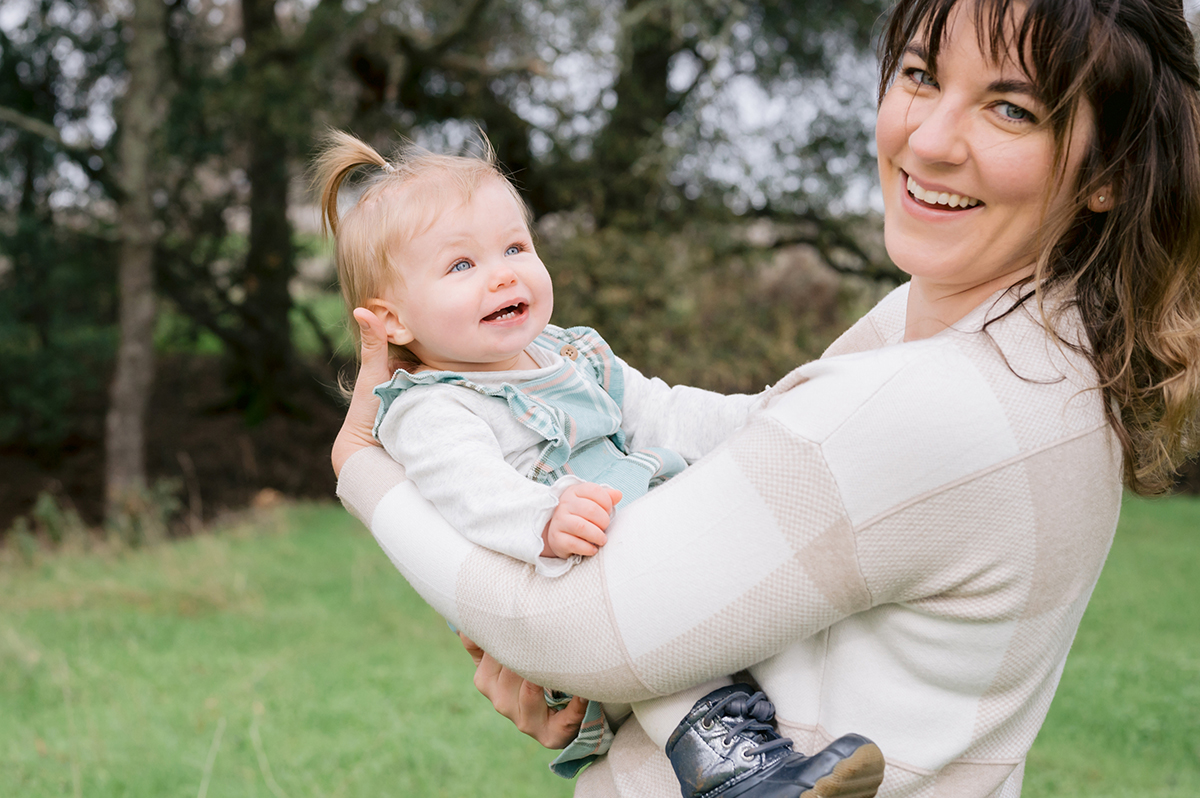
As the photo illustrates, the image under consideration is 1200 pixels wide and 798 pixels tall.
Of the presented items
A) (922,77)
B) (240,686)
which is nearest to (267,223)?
(240,686)

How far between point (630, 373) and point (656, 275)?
7.05 metres

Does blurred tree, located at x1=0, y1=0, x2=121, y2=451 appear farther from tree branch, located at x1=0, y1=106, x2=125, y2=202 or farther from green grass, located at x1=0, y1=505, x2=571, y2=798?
green grass, located at x1=0, y1=505, x2=571, y2=798

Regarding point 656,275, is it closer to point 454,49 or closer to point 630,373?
point 454,49

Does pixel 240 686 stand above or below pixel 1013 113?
below

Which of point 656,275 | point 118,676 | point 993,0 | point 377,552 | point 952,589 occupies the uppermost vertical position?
point 993,0

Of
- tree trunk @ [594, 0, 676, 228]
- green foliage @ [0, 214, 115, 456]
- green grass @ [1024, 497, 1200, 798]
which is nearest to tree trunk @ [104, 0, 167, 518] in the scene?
green foliage @ [0, 214, 115, 456]

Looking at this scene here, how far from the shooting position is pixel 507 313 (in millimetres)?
1635

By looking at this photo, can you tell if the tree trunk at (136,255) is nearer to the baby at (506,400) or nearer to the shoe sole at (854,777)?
the baby at (506,400)

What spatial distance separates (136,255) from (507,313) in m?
8.71

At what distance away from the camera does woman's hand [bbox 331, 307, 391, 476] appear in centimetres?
153

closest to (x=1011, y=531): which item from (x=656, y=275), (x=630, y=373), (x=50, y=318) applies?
(x=630, y=373)

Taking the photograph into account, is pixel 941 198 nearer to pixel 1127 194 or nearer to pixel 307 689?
pixel 1127 194

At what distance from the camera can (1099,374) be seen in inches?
44.6

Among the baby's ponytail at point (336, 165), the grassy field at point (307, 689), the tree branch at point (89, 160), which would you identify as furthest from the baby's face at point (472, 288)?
the tree branch at point (89, 160)
